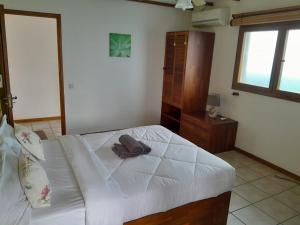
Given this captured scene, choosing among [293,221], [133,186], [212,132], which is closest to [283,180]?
[293,221]

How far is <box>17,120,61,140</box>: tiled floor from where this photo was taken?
174 inches

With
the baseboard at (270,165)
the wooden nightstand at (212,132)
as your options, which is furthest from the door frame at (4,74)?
the baseboard at (270,165)

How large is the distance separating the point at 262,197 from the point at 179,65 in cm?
255

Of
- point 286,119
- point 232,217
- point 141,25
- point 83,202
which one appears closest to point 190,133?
point 286,119

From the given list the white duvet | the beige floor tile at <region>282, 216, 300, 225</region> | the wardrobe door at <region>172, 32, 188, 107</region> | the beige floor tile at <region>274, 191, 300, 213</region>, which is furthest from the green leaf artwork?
the beige floor tile at <region>282, 216, 300, 225</region>

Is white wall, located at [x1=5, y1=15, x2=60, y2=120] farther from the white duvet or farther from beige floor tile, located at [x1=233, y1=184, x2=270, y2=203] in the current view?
beige floor tile, located at [x1=233, y1=184, x2=270, y2=203]

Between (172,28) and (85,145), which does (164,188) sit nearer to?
(85,145)

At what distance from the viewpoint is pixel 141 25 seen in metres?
4.33

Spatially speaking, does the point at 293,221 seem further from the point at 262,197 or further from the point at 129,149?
the point at 129,149

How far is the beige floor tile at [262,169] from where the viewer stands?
3.36 m

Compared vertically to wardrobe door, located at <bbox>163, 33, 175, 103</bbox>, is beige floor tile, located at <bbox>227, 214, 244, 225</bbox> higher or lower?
lower

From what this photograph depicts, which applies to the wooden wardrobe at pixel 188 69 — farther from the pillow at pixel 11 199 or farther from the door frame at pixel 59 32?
the pillow at pixel 11 199

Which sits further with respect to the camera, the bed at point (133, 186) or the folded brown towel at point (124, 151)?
the folded brown towel at point (124, 151)

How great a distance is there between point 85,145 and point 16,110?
3318 millimetres
